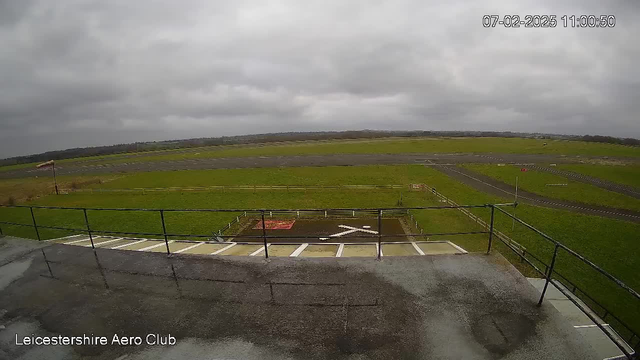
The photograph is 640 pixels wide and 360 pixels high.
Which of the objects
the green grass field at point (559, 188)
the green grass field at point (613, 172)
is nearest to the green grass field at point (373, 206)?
the green grass field at point (559, 188)

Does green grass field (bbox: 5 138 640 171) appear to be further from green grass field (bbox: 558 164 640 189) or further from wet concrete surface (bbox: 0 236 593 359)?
wet concrete surface (bbox: 0 236 593 359)

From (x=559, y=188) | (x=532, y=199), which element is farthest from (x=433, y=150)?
(x=532, y=199)

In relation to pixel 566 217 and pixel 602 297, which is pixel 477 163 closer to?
pixel 566 217

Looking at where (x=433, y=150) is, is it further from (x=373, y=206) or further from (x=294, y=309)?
(x=294, y=309)

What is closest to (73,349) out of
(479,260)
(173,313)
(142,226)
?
(173,313)

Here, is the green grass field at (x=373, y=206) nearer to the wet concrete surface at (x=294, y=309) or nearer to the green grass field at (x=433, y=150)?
the wet concrete surface at (x=294, y=309)

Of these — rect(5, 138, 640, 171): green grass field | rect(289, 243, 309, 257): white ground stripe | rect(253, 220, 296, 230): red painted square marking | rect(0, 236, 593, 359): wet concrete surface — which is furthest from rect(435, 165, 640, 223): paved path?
rect(5, 138, 640, 171): green grass field
